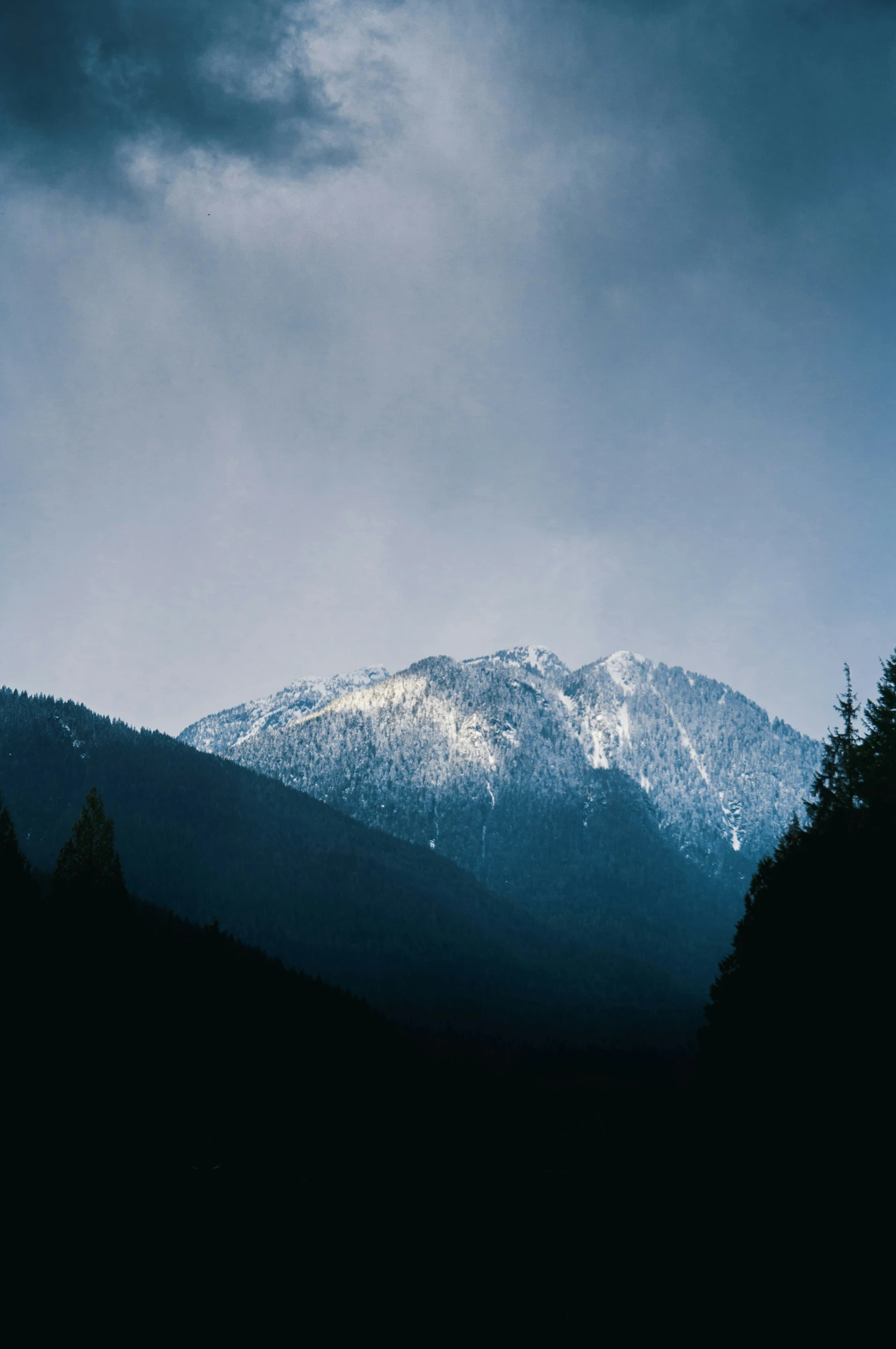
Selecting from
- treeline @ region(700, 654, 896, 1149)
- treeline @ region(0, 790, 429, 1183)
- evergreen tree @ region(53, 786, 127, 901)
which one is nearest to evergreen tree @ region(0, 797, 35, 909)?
treeline @ region(0, 790, 429, 1183)

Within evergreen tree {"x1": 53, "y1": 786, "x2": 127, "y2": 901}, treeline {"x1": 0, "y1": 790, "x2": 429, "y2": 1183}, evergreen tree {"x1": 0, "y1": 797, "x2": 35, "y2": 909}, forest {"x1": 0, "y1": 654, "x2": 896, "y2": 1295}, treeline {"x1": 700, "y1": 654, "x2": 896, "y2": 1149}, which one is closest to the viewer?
treeline {"x1": 700, "y1": 654, "x2": 896, "y2": 1149}

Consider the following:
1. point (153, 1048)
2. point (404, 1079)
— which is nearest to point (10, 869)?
point (153, 1048)

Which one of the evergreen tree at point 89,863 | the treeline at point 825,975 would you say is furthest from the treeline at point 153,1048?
the treeline at point 825,975

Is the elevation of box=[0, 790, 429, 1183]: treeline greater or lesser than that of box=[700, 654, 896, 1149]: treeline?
lesser

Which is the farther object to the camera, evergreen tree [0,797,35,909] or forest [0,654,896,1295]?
evergreen tree [0,797,35,909]

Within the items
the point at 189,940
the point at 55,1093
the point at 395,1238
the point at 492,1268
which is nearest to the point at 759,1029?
the point at 492,1268

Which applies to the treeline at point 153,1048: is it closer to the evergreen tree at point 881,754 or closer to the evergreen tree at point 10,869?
the evergreen tree at point 10,869

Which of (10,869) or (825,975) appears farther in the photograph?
(10,869)

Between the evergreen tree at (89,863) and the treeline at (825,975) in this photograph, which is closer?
the treeline at (825,975)

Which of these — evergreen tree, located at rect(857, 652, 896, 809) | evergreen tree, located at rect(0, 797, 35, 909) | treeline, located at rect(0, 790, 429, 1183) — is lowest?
treeline, located at rect(0, 790, 429, 1183)

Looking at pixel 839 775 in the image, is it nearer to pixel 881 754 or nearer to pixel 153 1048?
pixel 881 754

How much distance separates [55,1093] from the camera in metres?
55.1

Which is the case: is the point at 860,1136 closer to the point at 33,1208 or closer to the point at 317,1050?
the point at 33,1208

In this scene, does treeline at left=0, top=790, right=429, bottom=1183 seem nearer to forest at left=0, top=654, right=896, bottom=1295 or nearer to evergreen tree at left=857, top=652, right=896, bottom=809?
forest at left=0, top=654, right=896, bottom=1295
